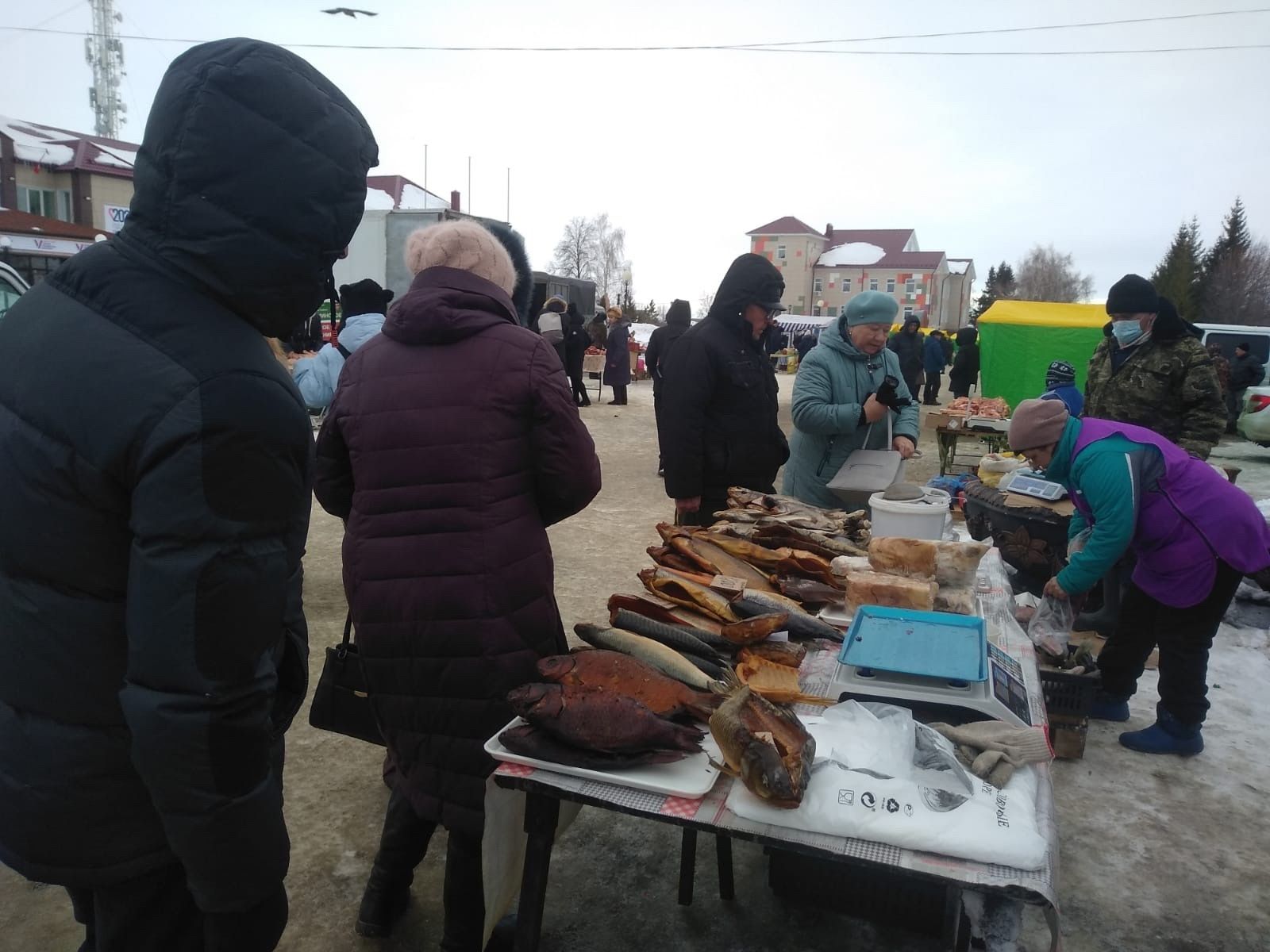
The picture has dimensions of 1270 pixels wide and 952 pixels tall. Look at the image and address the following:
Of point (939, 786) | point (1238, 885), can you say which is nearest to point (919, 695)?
point (939, 786)

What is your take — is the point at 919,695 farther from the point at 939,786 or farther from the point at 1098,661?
the point at 1098,661

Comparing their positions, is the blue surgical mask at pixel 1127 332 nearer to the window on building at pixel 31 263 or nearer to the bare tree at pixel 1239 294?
the window on building at pixel 31 263

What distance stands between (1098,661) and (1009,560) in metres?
1.28

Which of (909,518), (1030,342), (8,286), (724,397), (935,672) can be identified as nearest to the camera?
(935,672)

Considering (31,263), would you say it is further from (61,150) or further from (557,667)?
(557,667)

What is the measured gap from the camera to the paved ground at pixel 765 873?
2576 millimetres

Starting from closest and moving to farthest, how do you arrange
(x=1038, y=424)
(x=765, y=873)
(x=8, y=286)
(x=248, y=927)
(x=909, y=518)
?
(x=248, y=927) → (x=765, y=873) → (x=909, y=518) → (x=1038, y=424) → (x=8, y=286)

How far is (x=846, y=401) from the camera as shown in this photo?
13.9 feet

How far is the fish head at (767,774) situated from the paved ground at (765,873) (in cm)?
127

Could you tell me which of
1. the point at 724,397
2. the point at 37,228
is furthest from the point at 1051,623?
the point at 37,228

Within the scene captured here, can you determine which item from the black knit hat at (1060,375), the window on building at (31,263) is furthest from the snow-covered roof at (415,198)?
the black knit hat at (1060,375)

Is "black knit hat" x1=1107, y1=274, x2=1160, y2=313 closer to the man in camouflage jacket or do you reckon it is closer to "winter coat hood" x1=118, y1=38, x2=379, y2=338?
the man in camouflage jacket

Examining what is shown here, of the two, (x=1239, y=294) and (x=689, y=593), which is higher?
(x=1239, y=294)

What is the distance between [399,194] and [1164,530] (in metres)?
25.9
